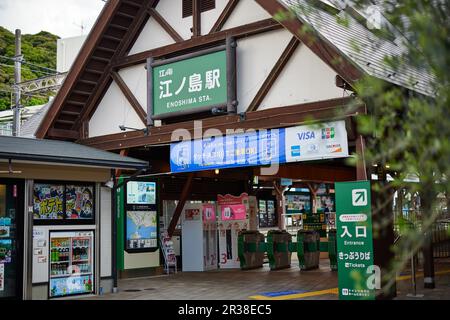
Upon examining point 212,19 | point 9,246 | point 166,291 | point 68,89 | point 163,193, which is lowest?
point 166,291

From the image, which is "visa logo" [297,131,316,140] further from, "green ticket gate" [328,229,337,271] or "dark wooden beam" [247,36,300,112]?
"green ticket gate" [328,229,337,271]

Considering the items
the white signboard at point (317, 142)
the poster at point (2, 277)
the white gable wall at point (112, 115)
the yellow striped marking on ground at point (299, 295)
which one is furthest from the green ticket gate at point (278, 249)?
the poster at point (2, 277)

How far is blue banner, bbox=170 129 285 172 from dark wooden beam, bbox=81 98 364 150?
206 millimetres

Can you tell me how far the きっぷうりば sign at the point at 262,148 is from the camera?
10500 millimetres

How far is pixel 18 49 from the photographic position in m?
26.3

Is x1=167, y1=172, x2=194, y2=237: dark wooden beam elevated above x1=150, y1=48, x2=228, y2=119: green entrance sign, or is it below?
below

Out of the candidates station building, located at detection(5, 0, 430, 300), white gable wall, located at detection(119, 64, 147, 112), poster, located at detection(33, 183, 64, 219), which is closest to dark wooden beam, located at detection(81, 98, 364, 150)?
station building, located at detection(5, 0, 430, 300)

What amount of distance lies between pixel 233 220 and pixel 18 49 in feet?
45.7

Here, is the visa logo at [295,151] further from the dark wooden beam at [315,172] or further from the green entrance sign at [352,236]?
the dark wooden beam at [315,172]

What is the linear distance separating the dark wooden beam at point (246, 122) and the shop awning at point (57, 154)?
65 centimetres

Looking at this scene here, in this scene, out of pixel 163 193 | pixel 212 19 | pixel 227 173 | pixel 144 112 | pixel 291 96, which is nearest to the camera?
pixel 291 96

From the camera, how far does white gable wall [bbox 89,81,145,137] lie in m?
14.6
